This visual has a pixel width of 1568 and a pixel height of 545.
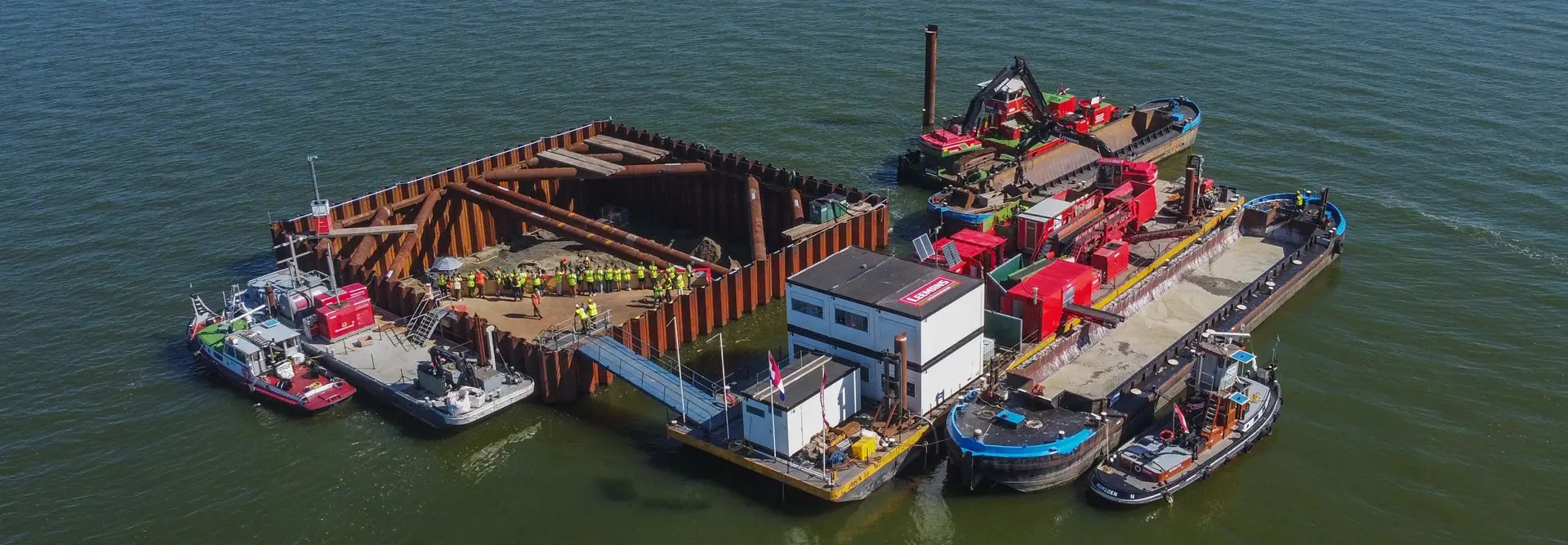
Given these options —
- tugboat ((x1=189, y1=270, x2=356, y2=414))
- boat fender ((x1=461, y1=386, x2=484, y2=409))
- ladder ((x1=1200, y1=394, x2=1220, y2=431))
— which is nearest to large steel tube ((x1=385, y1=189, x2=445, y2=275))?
tugboat ((x1=189, y1=270, x2=356, y2=414))

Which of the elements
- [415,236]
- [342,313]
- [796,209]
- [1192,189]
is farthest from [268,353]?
[1192,189]

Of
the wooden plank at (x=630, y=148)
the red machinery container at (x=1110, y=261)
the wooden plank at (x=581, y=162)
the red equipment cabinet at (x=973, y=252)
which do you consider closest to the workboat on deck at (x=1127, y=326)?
the red machinery container at (x=1110, y=261)

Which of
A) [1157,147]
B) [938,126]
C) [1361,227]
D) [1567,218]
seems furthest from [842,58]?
[1567,218]

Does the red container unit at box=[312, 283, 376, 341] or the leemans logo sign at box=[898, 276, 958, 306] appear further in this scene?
the red container unit at box=[312, 283, 376, 341]

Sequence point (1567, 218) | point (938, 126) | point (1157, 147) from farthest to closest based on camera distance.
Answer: point (938, 126), point (1157, 147), point (1567, 218)

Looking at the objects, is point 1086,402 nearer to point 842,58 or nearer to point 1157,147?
point 1157,147

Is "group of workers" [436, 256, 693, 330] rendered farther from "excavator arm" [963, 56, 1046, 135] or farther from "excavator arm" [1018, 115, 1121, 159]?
"excavator arm" [1018, 115, 1121, 159]

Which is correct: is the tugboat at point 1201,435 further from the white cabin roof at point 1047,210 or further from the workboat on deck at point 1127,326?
the white cabin roof at point 1047,210
